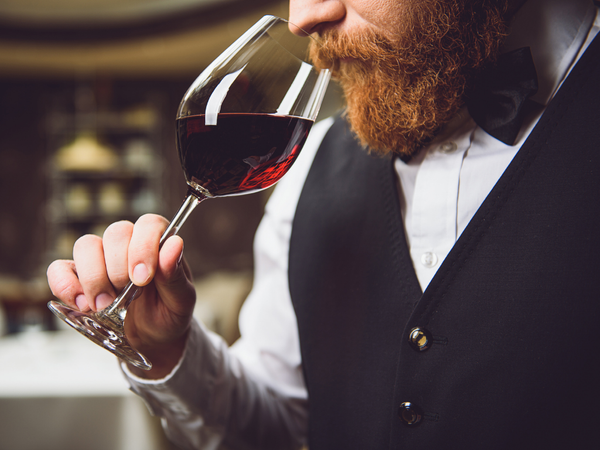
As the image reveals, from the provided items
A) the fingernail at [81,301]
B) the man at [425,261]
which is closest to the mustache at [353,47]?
the man at [425,261]

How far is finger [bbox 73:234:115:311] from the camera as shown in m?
0.56

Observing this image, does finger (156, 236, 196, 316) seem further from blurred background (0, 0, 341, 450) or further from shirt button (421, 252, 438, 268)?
blurred background (0, 0, 341, 450)

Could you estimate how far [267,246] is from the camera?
1.02m

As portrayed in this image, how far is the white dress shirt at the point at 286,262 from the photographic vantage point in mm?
726

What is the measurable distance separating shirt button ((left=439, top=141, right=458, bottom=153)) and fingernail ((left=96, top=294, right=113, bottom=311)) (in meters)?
0.57

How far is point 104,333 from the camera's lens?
543mm

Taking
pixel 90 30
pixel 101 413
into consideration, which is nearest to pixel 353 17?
pixel 101 413

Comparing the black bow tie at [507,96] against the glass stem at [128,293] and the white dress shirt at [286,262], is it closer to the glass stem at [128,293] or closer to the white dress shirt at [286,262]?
the white dress shirt at [286,262]

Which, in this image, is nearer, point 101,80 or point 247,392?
point 247,392

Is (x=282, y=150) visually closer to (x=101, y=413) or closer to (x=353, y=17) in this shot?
(x=353, y=17)

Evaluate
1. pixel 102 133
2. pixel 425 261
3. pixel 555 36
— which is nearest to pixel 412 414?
pixel 425 261

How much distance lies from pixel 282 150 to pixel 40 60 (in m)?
6.33

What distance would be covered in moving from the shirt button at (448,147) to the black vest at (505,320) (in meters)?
0.13

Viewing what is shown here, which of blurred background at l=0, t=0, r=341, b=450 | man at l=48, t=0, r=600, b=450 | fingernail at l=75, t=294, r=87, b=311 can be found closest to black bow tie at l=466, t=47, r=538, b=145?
man at l=48, t=0, r=600, b=450
